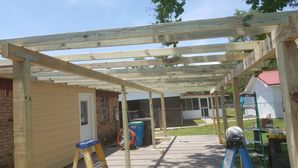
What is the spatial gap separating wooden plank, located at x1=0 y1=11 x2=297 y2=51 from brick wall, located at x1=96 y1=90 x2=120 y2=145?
30.0 feet

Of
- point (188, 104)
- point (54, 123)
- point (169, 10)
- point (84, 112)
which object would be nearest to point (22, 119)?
point (169, 10)

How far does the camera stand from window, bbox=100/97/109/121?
13.9m

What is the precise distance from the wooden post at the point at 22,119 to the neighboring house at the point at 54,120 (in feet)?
12.7

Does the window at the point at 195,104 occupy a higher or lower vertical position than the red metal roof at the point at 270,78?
lower

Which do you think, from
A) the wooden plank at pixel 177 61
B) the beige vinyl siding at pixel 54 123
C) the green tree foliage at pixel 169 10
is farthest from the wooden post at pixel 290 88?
the beige vinyl siding at pixel 54 123

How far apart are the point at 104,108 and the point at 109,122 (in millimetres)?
894

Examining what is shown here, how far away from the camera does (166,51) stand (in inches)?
203

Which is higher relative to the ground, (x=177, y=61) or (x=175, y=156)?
(x=177, y=61)

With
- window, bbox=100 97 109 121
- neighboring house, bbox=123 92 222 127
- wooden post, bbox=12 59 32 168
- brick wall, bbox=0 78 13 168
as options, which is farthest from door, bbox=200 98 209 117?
wooden post, bbox=12 59 32 168

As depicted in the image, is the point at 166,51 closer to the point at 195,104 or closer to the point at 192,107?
the point at 192,107

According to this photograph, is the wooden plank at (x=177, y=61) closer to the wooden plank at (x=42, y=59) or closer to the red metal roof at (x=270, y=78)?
the wooden plank at (x=42, y=59)

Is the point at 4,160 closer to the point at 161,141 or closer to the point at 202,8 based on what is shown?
the point at 202,8

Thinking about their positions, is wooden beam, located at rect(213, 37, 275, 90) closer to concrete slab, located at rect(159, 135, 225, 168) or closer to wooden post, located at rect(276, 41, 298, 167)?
wooden post, located at rect(276, 41, 298, 167)

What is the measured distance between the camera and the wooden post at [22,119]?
3.25 m
